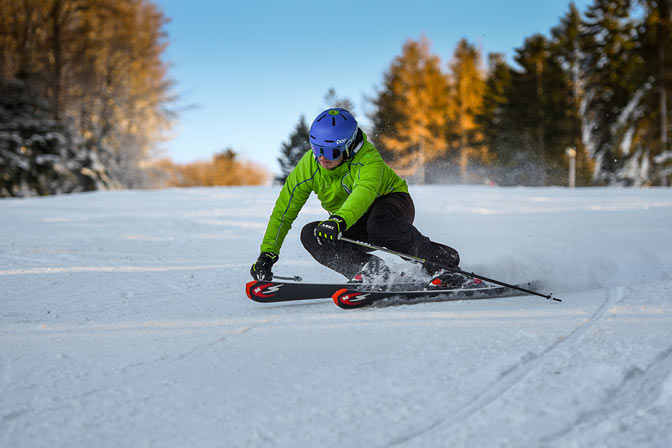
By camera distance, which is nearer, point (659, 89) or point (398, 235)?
point (398, 235)

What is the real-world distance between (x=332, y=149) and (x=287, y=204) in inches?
23.3

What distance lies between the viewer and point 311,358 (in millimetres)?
2086

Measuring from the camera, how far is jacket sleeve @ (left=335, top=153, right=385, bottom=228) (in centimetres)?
307

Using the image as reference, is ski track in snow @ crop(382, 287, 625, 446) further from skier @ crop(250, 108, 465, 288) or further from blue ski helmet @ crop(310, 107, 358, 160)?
blue ski helmet @ crop(310, 107, 358, 160)

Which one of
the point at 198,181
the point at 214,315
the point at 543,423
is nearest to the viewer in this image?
the point at 543,423

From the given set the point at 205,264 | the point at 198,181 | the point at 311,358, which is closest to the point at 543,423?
the point at 311,358

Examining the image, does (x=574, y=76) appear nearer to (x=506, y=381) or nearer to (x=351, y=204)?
(x=351, y=204)

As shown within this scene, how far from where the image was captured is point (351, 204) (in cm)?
311

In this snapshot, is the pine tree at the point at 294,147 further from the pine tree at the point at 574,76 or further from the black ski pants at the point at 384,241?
the black ski pants at the point at 384,241

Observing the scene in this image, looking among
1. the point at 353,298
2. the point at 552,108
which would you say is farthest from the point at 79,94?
the point at 552,108

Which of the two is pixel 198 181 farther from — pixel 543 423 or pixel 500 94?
pixel 543 423

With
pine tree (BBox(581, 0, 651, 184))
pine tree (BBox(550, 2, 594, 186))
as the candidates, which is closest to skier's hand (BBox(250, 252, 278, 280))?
pine tree (BBox(581, 0, 651, 184))

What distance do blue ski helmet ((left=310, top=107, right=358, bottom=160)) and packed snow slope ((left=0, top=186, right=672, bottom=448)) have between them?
1053 millimetres

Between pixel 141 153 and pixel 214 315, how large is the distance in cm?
2682
